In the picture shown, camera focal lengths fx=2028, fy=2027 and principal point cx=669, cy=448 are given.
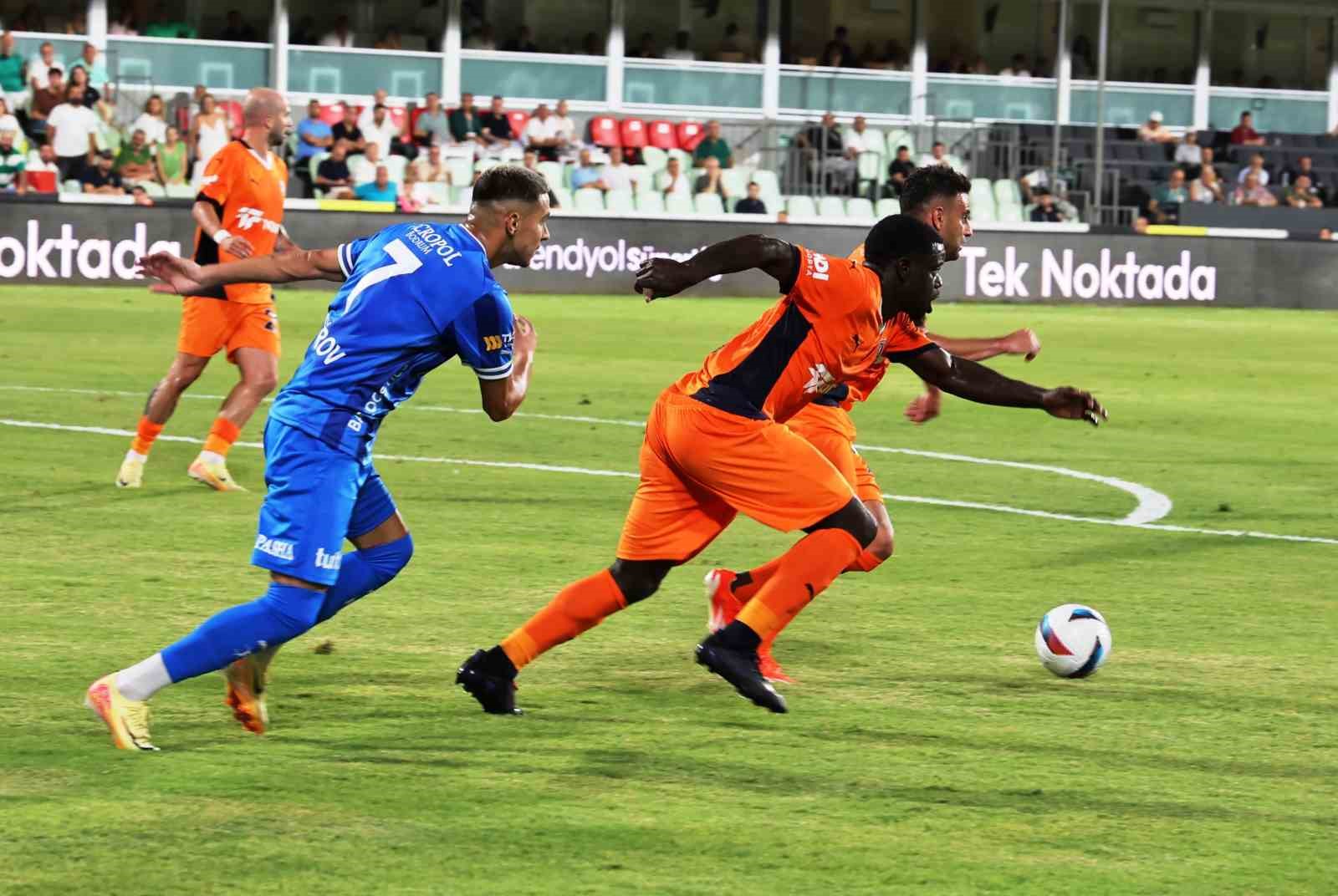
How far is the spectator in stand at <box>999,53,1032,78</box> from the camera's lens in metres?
44.1

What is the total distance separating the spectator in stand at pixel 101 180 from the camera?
26766 millimetres

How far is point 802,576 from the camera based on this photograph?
6.67m

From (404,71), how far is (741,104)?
724 cm

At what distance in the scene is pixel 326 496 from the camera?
5.69 m

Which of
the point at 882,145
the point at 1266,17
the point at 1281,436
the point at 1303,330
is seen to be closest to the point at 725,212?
the point at 882,145

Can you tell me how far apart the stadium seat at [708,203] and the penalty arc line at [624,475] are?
18729 mm

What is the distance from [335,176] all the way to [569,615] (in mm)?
23586

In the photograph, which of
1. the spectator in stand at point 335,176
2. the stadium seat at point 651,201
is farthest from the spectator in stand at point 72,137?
the stadium seat at point 651,201

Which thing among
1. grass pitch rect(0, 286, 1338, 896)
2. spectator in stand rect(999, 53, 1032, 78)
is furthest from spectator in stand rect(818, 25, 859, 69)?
grass pitch rect(0, 286, 1338, 896)

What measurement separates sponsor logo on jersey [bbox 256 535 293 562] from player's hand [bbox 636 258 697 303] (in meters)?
1.27

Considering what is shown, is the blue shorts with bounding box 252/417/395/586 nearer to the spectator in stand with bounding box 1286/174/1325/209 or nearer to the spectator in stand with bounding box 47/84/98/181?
the spectator in stand with bounding box 47/84/98/181

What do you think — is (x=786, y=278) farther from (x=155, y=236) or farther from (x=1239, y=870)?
(x=155, y=236)

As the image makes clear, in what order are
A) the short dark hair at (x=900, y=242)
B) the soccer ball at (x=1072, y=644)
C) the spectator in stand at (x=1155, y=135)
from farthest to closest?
the spectator in stand at (x=1155, y=135) < the soccer ball at (x=1072, y=644) < the short dark hair at (x=900, y=242)

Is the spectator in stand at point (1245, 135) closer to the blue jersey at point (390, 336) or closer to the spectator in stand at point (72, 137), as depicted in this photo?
the spectator in stand at point (72, 137)
